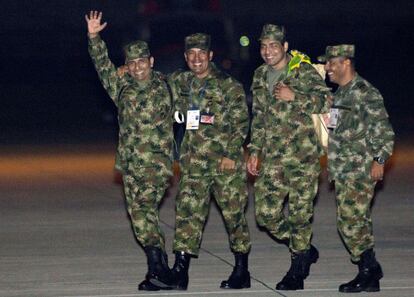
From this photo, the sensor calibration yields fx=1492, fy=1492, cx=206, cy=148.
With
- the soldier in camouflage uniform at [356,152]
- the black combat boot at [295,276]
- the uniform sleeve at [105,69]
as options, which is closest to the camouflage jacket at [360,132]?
the soldier in camouflage uniform at [356,152]

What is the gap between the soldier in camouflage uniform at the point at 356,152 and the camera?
1078cm

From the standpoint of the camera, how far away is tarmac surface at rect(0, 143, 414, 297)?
11.3 metres

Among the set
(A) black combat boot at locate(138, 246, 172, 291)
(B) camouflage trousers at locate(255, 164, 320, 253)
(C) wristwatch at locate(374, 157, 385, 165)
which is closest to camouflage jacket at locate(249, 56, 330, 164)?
(B) camouflage trousers at locate(255, 164, 320, 253)

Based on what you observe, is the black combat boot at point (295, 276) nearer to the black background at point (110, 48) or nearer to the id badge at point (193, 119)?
the id badge at point (193, 119)

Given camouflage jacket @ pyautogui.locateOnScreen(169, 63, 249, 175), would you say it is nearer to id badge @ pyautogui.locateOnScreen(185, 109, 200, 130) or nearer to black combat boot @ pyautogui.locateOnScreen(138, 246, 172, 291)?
id badge @ pyautogui.locateOnScreen(185, 109, 200, 130)

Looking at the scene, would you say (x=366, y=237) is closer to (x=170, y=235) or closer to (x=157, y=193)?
(x=157, y=193)

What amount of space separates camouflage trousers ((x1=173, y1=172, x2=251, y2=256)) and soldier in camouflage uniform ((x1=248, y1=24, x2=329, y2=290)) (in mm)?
216

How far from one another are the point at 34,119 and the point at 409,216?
15.9 metres

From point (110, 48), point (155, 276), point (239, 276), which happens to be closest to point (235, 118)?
point (239, 276)

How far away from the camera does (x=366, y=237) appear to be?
430 inches

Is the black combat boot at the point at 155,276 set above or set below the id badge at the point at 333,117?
below

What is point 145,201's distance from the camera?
1115 cm

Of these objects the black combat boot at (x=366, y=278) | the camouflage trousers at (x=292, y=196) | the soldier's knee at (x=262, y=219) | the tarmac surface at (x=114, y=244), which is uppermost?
the camouflage trousers at (x=292, y=196)

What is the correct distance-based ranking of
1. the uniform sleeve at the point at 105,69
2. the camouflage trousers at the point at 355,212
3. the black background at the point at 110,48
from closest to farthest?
the camouflage trousers at the point at 355,212
the uniform sleeve at the point at 105,69
the black background at the point at 110,48
